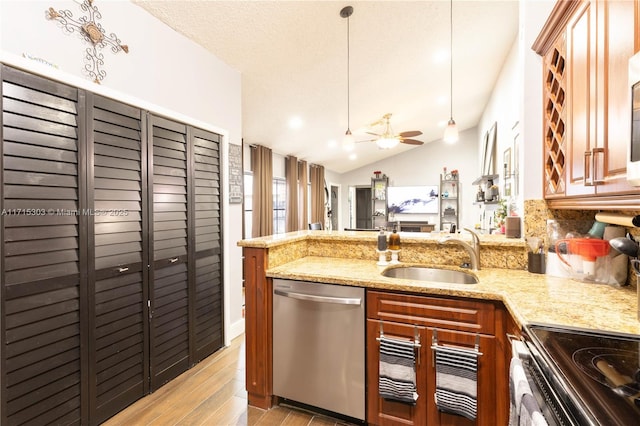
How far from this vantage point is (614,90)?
3.40 feet

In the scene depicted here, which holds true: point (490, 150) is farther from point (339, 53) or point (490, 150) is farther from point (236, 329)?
point (236, 329)

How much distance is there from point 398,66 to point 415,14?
2.90 ft

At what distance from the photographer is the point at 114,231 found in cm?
187

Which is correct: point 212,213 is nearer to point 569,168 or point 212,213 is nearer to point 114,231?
point 114,231

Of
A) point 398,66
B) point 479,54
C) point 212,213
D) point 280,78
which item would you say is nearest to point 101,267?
point 212,213

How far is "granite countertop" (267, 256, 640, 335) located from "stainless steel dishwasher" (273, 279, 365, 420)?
0.28 feet

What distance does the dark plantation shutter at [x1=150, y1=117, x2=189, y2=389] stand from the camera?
7.06 ft

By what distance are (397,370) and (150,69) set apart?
2586 millimetres

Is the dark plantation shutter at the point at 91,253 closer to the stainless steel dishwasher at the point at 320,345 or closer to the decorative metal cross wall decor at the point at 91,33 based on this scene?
the decorative metal cross wall decor at the point at 91,33

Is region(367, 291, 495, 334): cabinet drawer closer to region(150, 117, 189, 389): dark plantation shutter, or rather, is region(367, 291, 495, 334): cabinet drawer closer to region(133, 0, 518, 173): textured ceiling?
region(150, 117, 189, 389): dark plantation shutter

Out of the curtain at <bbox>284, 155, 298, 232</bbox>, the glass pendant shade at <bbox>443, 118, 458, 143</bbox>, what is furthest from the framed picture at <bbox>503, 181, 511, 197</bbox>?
the curtain at <bbox>284, 155, 298, 232</bbox>

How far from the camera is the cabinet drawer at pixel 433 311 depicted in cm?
144

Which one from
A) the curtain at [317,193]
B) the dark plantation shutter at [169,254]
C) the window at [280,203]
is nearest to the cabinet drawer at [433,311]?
the dark plantation shutter at [169,254]

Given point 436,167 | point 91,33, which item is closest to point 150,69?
point 91,33
